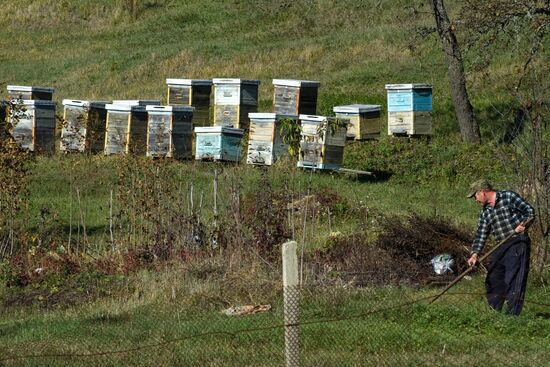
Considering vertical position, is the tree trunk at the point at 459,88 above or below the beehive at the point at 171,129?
above

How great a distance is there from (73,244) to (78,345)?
7669 millimetres

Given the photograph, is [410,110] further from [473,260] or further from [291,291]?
[291,291]

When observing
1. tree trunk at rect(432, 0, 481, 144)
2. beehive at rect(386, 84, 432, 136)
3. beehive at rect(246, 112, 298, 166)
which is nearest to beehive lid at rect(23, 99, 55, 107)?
beehive at rect(246, 112, 298, 166)

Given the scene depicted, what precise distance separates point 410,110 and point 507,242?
48.2ft

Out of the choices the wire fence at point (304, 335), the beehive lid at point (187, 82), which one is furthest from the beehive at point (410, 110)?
the wire fence at point (304, 335)

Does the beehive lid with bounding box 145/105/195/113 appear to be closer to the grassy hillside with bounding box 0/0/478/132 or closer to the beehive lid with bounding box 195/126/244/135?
the beehive lid with bounding box 195/126/244/135

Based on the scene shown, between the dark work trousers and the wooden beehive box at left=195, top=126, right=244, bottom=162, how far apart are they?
1258cm

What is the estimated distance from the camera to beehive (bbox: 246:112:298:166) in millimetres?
25859

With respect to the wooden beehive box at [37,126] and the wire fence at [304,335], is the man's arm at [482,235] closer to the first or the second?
the wire fence at [304,335]

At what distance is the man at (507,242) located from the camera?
13375 mm

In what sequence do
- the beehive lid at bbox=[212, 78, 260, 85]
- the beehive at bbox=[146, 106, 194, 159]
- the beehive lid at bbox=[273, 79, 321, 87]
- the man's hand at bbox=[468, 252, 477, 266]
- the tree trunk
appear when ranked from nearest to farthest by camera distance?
the man's hand at bbox=[468, 252, 477, 266] → the beehive at bbox=[146, 106, 194, 159] → the tree trunk → the beehive lid at bbox=[273, 79, 321, 87] → the beehive lid at bbox=[212, 78, 260, 85]

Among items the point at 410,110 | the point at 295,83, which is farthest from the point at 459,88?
the point at 295,83

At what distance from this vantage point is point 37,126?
2798cm

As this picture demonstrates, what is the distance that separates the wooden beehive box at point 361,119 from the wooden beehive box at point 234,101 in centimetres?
231
